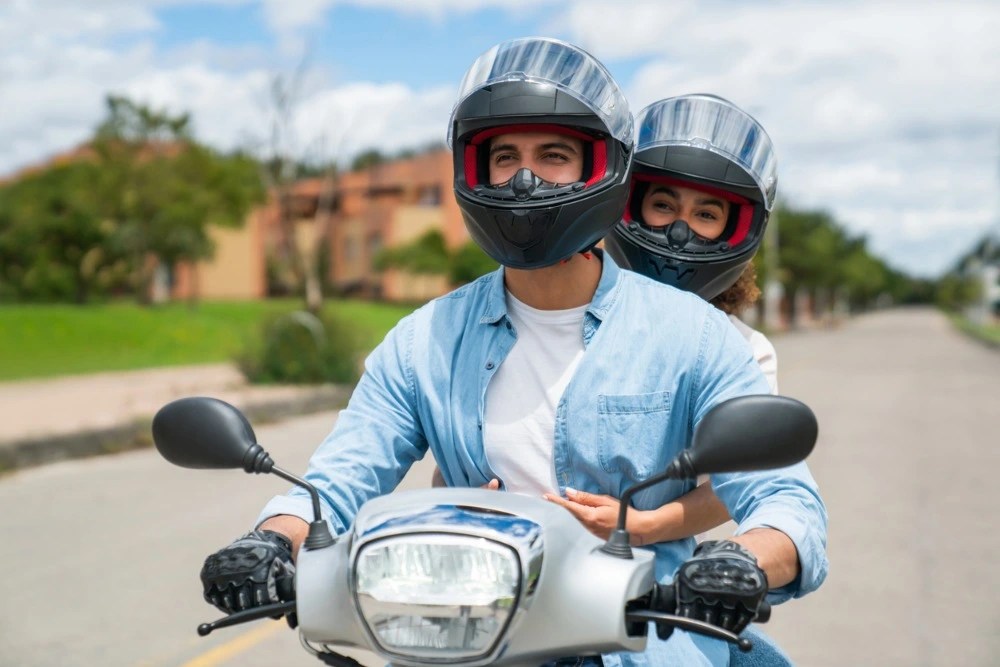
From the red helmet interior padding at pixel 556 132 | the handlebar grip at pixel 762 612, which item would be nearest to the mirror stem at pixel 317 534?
the handlebar grip at pixel 762 612

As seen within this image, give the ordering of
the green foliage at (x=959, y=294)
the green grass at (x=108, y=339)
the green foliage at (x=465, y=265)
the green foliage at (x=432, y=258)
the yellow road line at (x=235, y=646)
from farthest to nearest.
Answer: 1. the green foliage at (x=959, y=294)
2. the green foliage at (x=432, y=258)
3. the green foliage at (x=465, y=265)
4. the green grass at (x=108, y=339)
5. the yellow road line at (x=235, y=646)

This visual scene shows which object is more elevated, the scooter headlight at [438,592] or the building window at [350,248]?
the scooter headlight at [438,592]

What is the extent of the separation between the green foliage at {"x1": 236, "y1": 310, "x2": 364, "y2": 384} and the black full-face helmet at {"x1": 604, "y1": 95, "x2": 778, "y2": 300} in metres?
14.7

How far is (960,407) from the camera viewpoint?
18.1 metres

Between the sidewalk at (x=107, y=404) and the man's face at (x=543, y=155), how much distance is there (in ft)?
32.1

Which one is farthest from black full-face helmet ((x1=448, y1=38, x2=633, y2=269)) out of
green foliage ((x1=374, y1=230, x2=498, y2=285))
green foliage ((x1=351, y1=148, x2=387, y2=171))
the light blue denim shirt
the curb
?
green foliage ((x1=351, y1=148, x2=387, y2=171))

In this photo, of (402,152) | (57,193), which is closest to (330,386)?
(57,193)

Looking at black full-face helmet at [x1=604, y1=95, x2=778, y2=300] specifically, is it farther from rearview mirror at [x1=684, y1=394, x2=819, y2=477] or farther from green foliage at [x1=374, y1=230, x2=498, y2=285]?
green foliage at [x1=374, y1=230, x2=498, y2=285]

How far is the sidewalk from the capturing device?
1161cm

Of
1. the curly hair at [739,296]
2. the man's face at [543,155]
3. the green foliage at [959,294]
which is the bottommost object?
the green foliage at [959,294]

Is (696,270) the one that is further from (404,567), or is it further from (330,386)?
(330,386)

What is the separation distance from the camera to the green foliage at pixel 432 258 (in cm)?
5816

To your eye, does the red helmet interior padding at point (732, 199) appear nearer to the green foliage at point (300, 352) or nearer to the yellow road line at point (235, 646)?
the yellow road line at point (235, 646)

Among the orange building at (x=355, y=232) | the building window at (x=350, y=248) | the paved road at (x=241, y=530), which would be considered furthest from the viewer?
Answer: the building window at (x=350, y=248)
